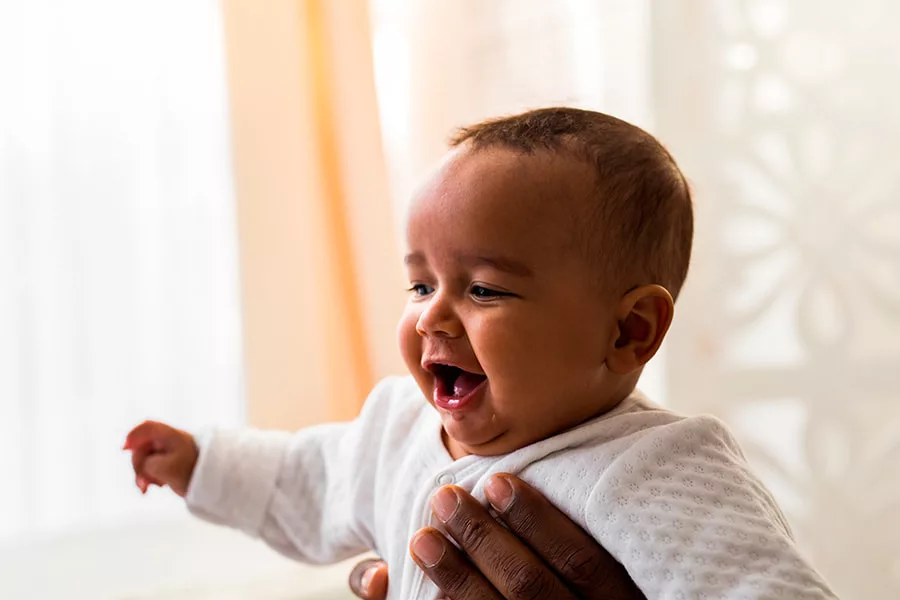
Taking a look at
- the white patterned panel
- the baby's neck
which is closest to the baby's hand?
the baby's neck

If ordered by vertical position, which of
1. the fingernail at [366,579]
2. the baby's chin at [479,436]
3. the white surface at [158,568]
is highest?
the baby's chin at [479,436]

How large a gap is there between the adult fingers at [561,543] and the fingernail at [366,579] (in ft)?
0.83

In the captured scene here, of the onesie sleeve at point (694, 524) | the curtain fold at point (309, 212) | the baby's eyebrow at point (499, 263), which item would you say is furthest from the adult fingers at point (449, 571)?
the curtain fold at point (309, 212)

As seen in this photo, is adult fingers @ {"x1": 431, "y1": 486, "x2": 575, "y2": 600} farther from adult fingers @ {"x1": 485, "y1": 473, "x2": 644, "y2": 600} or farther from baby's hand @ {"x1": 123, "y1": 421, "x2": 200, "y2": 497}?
baby's hand @ {"x1": 123, "y1": 421, "x2": 200, "y2": 497}

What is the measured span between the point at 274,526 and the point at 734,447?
1.57ft

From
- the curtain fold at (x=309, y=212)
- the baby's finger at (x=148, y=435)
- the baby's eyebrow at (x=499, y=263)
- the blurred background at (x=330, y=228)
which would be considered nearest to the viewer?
the baby's eyebrow at (x=499, y=263)

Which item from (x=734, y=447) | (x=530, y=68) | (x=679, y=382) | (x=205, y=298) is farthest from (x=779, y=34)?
(x=205, y=298)

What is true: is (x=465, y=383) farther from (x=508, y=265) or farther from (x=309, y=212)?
(x=309, y=212)

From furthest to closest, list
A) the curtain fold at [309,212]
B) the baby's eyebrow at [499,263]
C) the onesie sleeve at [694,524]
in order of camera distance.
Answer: the curtain fold at [309,212] < the baby's eyebrow at [499,263] < the onesie sleeve at [694,524]

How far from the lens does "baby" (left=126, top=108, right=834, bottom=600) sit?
29.4 inches

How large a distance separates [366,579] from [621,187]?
0.49m

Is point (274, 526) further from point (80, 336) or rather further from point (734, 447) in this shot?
point (734, 447)

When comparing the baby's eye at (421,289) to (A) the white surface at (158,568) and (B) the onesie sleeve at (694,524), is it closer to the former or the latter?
(B) the onesie sleeve at (694,524)

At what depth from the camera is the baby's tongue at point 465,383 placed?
0.81m
